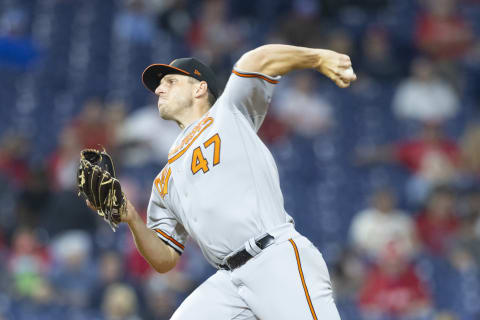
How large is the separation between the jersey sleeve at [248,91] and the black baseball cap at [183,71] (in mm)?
246

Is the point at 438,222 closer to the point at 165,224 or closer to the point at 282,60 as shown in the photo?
the point at 165,224

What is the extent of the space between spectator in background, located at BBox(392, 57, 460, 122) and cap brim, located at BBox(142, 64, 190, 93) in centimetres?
532

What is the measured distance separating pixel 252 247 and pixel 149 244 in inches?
20.4

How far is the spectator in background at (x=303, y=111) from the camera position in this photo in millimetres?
8391

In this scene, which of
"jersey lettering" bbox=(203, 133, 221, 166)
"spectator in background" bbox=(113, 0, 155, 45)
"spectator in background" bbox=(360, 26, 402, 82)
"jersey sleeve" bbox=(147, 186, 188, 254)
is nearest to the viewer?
"jersey lettering" bbox=(203, 133, 221, 166)

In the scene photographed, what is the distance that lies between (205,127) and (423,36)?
6446 millimetres

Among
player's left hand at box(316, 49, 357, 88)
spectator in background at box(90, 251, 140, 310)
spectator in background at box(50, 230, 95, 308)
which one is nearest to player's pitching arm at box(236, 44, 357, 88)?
player's left hand at box(316, 49, 357, 88)

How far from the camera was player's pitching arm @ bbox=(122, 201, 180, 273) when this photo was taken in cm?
333

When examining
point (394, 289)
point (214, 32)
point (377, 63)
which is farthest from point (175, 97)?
point (377, 63)

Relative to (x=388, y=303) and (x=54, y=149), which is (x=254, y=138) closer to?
(x=388, y=303)

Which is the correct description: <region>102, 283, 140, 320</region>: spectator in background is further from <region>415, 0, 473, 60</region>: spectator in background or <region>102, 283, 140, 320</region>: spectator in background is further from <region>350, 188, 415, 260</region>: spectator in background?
<region>415, 0, 473, 60</region>: spectator in background

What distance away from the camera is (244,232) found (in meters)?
3.21

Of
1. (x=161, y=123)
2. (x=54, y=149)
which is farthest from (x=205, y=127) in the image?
(x=54, y=149)

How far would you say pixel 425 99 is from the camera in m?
8.59
